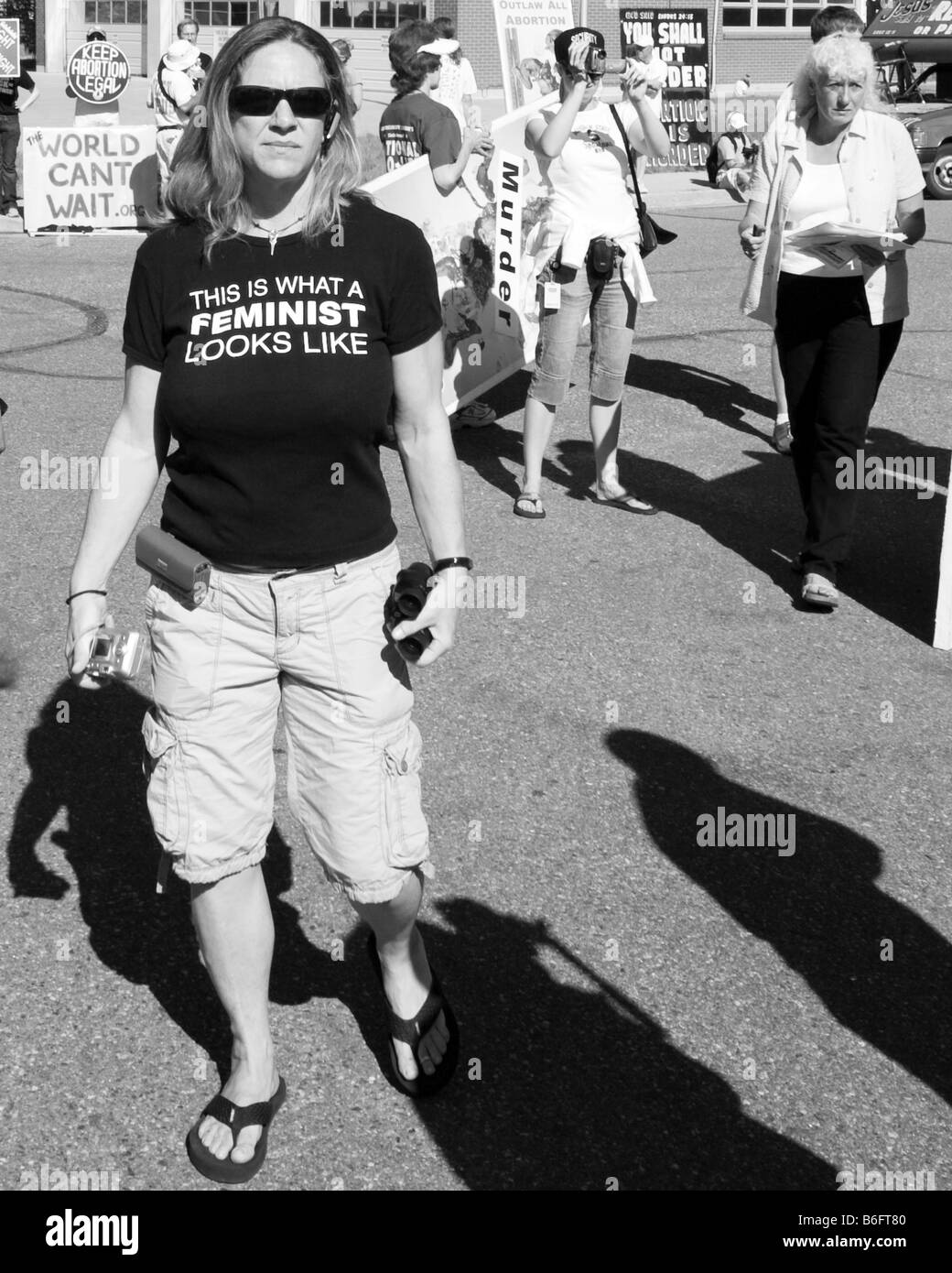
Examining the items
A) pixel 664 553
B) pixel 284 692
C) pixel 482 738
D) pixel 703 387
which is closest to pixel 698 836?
pixel 482 738

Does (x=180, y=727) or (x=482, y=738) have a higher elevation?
(x=180, y=727)

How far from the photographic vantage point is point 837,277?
587 cm

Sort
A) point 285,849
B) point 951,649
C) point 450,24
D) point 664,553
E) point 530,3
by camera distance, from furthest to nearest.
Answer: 1. point 450,24
2. point 530,3
3. point 664,553
4. point 951,649
5. point 285,849

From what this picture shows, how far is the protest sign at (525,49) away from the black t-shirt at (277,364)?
20.4ft

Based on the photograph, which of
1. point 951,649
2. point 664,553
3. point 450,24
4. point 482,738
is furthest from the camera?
point 450,24

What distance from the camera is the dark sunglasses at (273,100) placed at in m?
2.71

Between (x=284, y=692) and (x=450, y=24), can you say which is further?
(x=450, y=24)

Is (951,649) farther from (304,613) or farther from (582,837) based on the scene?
(304,613)

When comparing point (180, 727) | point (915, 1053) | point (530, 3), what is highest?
point (530, 3)

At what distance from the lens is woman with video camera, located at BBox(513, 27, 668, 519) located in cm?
661

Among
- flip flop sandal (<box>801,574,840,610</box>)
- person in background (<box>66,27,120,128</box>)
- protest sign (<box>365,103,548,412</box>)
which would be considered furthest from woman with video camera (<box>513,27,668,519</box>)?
person in background (<box>66,27,120,128</box>)

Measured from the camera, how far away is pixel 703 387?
31.5 feet

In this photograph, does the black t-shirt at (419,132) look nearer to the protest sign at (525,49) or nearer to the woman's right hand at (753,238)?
the protest sign at (525,49)

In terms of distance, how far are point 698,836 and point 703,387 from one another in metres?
5.75
